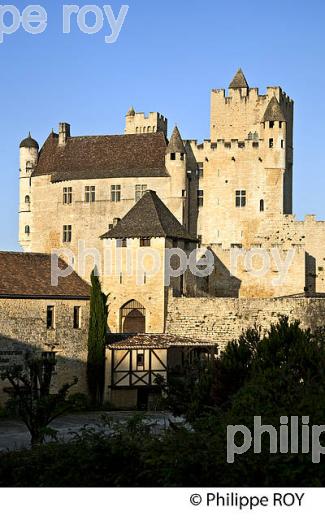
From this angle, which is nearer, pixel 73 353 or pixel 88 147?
pixel 73 353

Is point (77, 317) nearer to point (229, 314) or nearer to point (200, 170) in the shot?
point (229, 314)

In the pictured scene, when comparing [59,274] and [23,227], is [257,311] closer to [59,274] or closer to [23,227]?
[59,274]

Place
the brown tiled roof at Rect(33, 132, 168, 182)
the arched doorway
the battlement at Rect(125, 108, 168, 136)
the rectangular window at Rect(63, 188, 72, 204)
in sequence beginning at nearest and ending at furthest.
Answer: the arched doorway → the brown tiled roof at Rect(33, 132, 168, 182) → the rectangular window at Rect(63, 188, 72, 204) → the battlement at Rect(125, 108, 168, 136)

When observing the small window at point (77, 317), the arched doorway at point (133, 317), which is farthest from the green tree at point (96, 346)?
the arched doorway at point (133, 317)

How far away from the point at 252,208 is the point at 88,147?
1103cm

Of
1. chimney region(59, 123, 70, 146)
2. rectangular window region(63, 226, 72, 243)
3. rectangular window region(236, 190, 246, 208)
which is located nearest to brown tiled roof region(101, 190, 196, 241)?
rectangular window region(236, 190, 246, 208)

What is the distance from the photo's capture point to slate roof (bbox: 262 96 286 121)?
60.6 metres

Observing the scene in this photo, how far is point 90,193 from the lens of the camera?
202 feet

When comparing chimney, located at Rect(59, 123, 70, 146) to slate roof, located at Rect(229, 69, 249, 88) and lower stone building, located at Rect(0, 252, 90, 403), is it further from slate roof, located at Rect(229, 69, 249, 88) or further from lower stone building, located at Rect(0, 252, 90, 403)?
Result: lower stone building, located at Rect(0, 252, 90, 403)

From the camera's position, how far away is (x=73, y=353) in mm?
44062

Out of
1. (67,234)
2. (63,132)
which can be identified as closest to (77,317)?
(67,234)

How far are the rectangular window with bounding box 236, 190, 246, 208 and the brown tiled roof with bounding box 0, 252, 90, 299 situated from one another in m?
16.9
